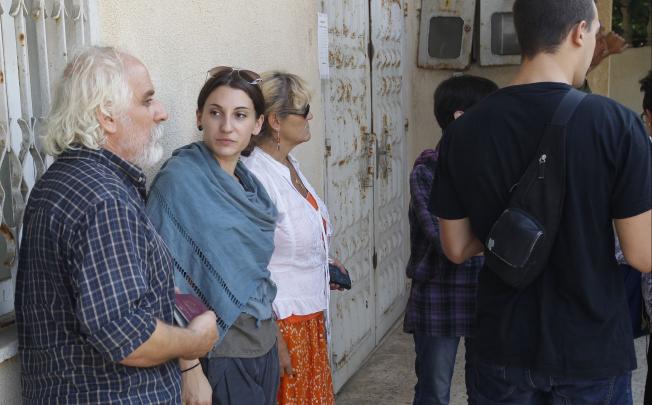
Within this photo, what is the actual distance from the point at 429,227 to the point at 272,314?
94 centimetres

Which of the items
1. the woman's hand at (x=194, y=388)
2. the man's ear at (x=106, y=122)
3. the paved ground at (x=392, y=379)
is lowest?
the paved ground at (x=392, y=379)

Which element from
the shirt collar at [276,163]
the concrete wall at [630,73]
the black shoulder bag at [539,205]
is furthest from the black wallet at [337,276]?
the concrete wall at [630,73]

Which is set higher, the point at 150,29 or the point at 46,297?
the point at 150,29

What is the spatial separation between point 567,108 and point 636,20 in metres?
9.86

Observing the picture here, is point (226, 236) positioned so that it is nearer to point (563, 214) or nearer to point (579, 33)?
point (563, 214)

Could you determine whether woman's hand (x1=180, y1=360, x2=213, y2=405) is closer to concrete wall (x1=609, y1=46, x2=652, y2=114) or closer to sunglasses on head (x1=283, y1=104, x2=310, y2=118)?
sunglasses on head (x1=283, y1=104, x2=310, y2=118)

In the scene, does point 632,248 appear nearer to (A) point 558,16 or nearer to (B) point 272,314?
(A) point 558,16

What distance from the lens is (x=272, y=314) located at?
8.54ft

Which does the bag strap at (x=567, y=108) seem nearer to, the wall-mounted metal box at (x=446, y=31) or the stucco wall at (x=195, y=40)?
the stucco wall at (x=195, y=40)

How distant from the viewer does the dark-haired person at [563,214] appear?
1.96 m

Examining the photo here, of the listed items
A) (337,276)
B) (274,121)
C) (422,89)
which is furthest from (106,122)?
(422,89)

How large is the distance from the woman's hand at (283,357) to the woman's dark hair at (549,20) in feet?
4.14

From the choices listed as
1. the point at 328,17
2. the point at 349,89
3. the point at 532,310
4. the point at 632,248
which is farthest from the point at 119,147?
the point at 349,89

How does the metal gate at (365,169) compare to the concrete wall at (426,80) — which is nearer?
the metal gate at (365,169)
